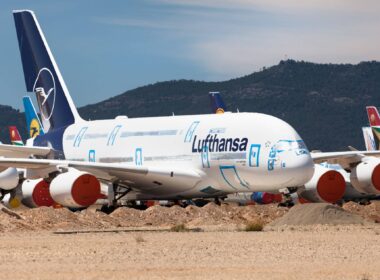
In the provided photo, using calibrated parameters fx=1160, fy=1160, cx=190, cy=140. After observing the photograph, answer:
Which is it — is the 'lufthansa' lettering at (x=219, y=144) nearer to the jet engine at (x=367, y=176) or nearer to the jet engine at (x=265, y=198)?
the jet engine at (x=367, y=176)

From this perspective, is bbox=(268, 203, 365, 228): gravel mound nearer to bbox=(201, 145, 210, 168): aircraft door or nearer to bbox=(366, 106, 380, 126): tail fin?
bbox=(201, 145, 210, 168): aircraft door

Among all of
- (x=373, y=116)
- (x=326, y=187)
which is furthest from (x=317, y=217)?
(x=373, y=116)

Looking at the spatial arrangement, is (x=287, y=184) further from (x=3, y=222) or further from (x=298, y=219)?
(x=3, y=222)

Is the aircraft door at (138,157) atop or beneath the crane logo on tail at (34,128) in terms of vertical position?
beneath

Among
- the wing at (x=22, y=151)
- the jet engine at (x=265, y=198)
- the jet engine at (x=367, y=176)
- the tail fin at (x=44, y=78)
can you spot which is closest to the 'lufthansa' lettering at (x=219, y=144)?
the jet engine at (x=367, y=176)

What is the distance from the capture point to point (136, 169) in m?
Answer: 38.8

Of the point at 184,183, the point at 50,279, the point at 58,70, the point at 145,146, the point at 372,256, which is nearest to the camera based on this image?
the point at 50,279

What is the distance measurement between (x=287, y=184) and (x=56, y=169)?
24.4 feet

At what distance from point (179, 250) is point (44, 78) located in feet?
80.8

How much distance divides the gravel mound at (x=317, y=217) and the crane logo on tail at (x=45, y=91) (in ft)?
46.5

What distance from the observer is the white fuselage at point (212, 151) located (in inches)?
1455

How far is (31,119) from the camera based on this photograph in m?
64.8

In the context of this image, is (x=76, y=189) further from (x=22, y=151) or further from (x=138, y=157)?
(x=22, y=151)

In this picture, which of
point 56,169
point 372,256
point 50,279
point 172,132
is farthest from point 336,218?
point 50,279
